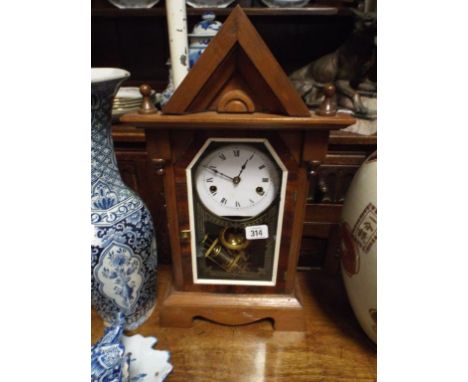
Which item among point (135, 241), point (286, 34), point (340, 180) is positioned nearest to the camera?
point (135, 241)

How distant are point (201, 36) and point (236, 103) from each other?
12.4 inches

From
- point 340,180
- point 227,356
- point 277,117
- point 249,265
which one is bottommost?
point 227,356

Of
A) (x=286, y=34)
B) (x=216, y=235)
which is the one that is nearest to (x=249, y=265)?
(x=216, y=235)

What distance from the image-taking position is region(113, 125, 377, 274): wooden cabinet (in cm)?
64

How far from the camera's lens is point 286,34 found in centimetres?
84

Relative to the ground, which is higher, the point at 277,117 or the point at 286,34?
the point at 286,34

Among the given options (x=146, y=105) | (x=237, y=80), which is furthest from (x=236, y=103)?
(x=146, y=105)

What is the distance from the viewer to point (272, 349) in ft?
1.85

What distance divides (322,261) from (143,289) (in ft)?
1.44

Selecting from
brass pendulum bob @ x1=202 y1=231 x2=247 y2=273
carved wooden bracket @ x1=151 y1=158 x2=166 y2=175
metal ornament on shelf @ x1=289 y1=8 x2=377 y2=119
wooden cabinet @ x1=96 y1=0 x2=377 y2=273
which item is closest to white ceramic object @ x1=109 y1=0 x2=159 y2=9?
wooden cabinet @ x1=96 y1=0 x2=377 y2=273

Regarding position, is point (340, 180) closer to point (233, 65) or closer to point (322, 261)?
point (322, 261)

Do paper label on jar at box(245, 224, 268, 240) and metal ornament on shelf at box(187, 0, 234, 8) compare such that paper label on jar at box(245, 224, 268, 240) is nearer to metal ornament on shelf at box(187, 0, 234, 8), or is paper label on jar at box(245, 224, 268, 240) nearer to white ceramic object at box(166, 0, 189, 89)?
white ceramic object at box(166, 0, 189, 89)

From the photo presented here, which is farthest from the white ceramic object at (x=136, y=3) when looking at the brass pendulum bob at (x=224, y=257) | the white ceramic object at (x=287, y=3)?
the brass pendulum bob at (x=224, y=257)

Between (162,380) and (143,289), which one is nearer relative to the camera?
(162,380)
